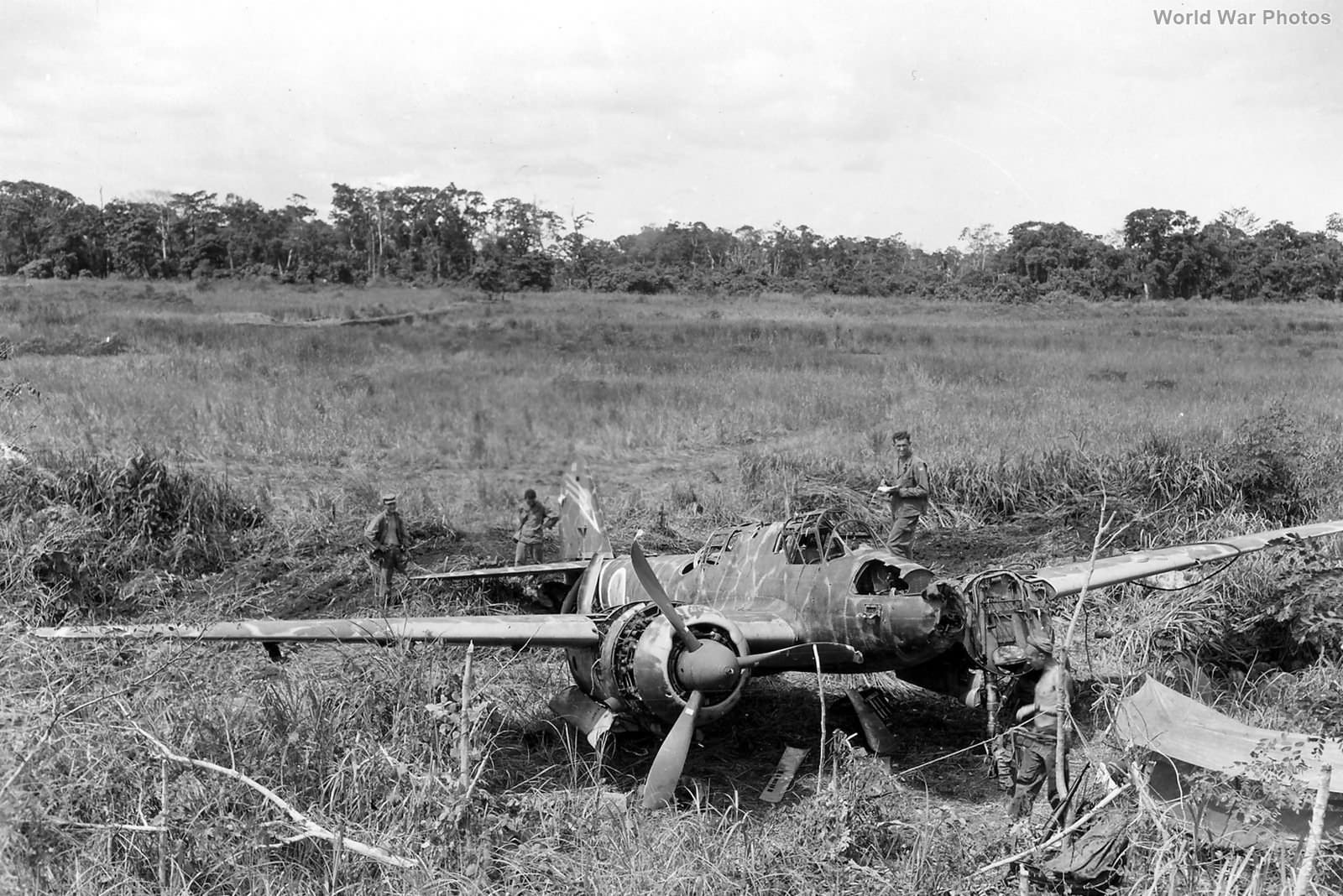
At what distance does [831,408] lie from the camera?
→ 73.2 feet

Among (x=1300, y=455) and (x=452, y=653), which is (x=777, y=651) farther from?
(x=1300, y=455)

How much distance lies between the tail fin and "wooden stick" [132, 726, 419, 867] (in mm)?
6063

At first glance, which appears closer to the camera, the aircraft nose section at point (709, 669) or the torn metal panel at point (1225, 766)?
the torn metal panel at point (1225, 766)

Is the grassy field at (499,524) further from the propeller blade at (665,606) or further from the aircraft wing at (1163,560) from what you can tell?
the propeller blade at (665,606)

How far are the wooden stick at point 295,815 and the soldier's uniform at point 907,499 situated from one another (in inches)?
365

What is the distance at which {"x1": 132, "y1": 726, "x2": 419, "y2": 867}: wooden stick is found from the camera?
22.3ft

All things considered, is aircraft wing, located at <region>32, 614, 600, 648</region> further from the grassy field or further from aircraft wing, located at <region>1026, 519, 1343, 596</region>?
aircraft wing, located at <region>1026, 519, 1343, 596</region>

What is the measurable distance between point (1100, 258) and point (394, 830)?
52.9 meters

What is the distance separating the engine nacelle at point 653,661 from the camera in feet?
28.9

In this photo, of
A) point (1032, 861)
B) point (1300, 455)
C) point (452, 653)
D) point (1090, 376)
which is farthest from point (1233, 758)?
point (1090, 376)

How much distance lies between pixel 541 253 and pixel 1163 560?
1349 centimetres

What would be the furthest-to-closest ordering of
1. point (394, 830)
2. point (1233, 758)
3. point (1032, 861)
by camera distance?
point (1233, 758), point (394, 830), point (1032, 861)

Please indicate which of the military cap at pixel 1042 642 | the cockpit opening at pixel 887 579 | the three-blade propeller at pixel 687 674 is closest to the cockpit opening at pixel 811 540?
the cockpit opening at pixel 887 579

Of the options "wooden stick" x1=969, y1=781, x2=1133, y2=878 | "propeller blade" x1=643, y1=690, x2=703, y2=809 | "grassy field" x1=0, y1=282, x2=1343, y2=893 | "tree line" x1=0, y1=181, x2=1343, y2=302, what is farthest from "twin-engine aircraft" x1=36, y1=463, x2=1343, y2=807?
"tree line" x1=0, y1=181, x2=1343, y2=302
